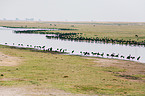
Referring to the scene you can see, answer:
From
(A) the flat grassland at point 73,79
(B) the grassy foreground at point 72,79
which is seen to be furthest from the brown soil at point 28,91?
(B) the grassy foreground at point 72,79

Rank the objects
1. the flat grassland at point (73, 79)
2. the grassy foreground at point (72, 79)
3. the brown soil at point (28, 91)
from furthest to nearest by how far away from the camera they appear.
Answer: the grassy foreground at point (72, 79) < the flat grassland at point (73, 79) < the brown soil at point (28, 91)

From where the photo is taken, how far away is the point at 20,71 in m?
26.6

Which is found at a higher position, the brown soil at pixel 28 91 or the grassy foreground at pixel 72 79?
the brown soil at pixel 28 91

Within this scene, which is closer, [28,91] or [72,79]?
[28,91]

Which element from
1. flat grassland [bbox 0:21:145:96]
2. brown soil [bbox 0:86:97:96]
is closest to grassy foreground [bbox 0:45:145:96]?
flat grassland [bbox 0:21:145:96]

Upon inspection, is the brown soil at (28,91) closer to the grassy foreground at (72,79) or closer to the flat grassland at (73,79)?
the flat grassland at (73,79)

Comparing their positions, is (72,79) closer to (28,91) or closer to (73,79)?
(73,79)

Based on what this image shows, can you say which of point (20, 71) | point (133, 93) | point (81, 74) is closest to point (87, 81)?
point (81, 74)

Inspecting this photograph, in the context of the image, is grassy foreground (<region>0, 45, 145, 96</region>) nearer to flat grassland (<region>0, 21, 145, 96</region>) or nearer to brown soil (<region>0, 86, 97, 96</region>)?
flat grassland (<region>0, 21, 145, 96</region>)

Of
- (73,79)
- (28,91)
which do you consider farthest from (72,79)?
(28,91)

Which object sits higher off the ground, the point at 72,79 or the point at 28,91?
the point at 28,91

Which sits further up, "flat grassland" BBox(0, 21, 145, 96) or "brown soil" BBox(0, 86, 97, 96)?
"brown soil" BBox(0, 86, 97, 96)

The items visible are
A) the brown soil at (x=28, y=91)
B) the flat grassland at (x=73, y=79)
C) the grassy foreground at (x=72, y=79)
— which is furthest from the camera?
the grassy foreground at (x=72, y=79)

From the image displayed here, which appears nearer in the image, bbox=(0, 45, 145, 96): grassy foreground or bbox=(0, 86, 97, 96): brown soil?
bbox=(0, 86, 97, 96): brown soil
